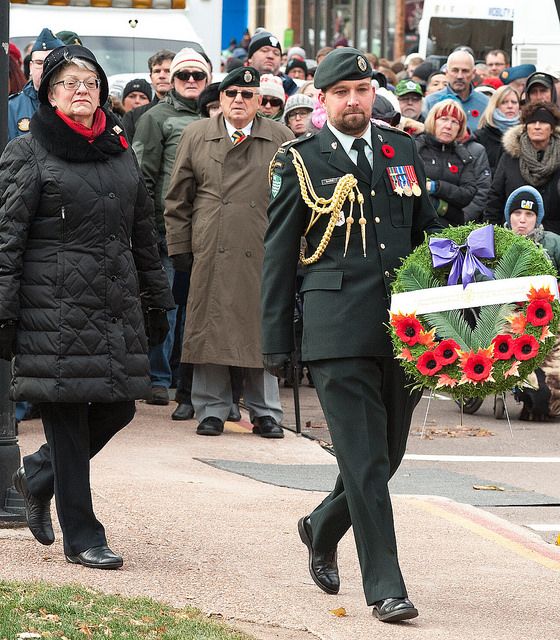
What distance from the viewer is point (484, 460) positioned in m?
10.3

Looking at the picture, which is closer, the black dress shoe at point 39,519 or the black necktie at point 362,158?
Result: the black necktie at point 362,158

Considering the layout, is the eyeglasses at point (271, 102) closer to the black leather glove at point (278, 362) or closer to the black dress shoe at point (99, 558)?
the black dress shoe at point (99, 558)

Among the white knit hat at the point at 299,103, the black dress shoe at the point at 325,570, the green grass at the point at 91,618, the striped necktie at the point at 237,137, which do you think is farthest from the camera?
the white knit hat at the point at 299,103

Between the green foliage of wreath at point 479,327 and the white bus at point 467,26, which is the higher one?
the white bus at point 467,26

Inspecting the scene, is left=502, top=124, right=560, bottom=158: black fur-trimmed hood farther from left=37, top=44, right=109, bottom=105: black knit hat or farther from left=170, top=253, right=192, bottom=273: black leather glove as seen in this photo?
left=37, top=44, right=109, bottom=105: black knit hat

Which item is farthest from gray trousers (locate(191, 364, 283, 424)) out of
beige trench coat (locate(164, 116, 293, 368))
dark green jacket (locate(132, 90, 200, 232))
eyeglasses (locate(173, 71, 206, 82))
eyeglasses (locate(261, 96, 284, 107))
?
eyeglasses (locate(261, 96, 284, 107))

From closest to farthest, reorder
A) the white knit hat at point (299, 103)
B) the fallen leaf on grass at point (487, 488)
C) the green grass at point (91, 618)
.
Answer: the green grass at point (91, 618)
the fallen leaf on grass at point (487, 488)
the white knit hat at point (299, 103)

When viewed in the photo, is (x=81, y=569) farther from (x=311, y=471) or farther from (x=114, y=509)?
(x=311, y=471)

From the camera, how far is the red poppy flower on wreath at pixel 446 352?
19.3ft

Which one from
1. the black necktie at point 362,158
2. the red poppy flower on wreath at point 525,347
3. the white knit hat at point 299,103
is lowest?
the red poppy flower on wreath at point 525,347

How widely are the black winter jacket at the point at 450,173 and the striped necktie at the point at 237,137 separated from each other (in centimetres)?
271

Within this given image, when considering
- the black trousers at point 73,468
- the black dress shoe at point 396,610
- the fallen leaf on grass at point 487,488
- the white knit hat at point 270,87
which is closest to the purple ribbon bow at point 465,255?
the black dress shoe at point 396,610

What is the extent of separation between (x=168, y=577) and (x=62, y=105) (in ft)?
6.66

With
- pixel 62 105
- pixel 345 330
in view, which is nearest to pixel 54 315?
pixel 62 105
